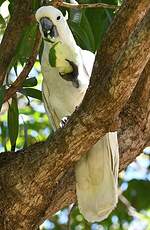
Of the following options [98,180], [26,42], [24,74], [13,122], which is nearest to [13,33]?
[26,42]

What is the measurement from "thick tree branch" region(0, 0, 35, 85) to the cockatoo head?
0.21 m

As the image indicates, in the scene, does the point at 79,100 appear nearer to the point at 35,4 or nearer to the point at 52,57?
the point at 52,57

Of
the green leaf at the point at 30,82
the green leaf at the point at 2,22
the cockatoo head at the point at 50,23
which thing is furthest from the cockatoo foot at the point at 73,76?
the green leaf at the point at 2,22

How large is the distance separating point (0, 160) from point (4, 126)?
94 cm

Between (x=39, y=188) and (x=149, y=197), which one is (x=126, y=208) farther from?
Result: (x=39, y=188)

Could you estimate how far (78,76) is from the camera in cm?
231

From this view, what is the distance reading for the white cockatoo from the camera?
2295 mm

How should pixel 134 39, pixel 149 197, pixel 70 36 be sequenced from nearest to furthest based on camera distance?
pixel 134 39 < pixel 70 36 < pixel 149 197

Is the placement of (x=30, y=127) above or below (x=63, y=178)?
below

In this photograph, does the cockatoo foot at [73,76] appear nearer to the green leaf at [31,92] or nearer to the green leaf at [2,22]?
the green leaf at [31,92]

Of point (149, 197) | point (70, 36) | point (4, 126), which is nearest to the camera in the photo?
point (70, 36)

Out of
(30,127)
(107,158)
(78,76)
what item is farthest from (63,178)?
(30,127)

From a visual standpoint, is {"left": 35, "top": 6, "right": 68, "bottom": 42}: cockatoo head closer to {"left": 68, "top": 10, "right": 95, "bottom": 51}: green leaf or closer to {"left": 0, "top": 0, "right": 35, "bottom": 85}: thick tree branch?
{"left": 68, "top": 10, "right": 95, "bottom": 51}: green leaf

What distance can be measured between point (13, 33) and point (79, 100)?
0.40m
